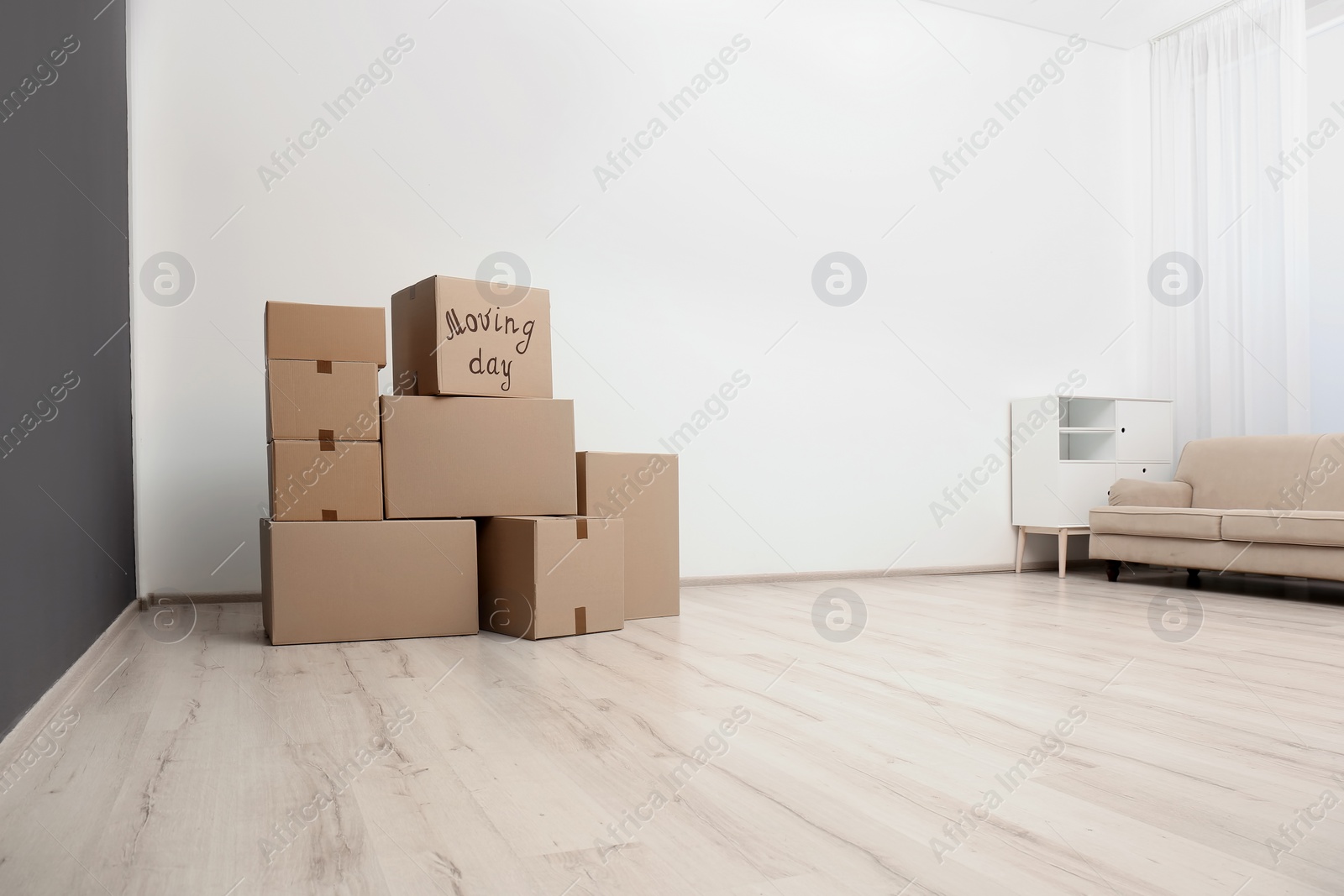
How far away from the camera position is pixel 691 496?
3775mm

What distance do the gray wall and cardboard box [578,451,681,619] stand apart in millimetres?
1299

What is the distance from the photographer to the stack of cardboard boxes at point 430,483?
2375mm

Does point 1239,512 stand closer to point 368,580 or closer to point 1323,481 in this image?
point 1323,481

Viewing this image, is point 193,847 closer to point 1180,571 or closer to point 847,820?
point 847,820

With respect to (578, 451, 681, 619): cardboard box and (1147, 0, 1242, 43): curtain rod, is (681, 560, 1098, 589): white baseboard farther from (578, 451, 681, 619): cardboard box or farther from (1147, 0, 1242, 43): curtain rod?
(1147, 0, 1242, 43): curtain rod

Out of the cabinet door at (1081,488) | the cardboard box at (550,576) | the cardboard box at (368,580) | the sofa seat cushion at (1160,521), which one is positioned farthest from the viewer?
the cabinet door at (1081,488)

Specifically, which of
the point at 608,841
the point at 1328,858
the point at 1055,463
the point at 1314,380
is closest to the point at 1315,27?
the point at 1314,380

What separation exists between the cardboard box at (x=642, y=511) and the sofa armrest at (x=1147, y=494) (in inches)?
93.7

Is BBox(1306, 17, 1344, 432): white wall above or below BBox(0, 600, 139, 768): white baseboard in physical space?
above

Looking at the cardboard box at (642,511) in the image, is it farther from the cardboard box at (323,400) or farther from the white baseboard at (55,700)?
the white baseboard at (55,700)

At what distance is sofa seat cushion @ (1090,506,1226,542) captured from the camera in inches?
144

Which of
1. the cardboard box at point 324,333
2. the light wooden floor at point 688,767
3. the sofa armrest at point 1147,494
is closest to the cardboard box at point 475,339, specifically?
the cardboard box at point 324,333

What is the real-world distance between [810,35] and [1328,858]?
153 inches

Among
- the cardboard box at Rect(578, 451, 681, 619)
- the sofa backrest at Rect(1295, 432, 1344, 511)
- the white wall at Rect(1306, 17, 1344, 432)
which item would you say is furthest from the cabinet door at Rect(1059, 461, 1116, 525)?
the cardboard box at Rect(578, 451, 681, 619)
